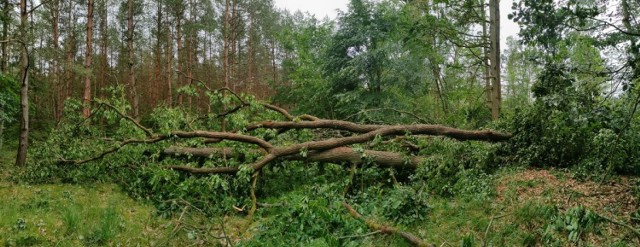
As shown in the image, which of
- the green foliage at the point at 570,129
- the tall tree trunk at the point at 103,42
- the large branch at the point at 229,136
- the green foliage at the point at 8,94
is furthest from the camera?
the tall tree trunk at the point at 103,42

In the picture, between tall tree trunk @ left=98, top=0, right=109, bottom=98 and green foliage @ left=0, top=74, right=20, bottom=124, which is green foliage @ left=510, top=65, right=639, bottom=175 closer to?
green foliage @ left=0, top=74, right=20, bottom=124

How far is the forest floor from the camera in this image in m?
3.62

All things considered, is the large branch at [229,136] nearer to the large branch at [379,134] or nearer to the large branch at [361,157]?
the large branch at [379,134]

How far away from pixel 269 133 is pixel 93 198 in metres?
3.05

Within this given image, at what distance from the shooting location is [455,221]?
4.35 metres

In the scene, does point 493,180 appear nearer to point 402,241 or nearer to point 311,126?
point 402,241

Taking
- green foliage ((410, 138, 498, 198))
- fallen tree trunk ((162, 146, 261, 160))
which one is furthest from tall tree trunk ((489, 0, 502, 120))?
fallen tree trunk ((162, 146, 261, 160))

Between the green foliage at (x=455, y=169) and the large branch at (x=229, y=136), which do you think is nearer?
the green foliage at (x=455, y=169)

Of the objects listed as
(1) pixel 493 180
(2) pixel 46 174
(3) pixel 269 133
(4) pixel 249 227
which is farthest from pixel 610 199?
(2) pixel 46 174

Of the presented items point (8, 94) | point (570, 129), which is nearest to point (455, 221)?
point (570, 129)

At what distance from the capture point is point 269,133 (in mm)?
7188

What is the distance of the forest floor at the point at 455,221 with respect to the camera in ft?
11.9

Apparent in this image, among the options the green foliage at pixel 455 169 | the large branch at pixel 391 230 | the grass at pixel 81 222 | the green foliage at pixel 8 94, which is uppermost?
the green foliage at pixel 8 94

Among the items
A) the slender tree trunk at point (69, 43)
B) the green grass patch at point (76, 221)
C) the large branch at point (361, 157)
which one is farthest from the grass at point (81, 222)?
the slender tree trunk at point (69, 43)
